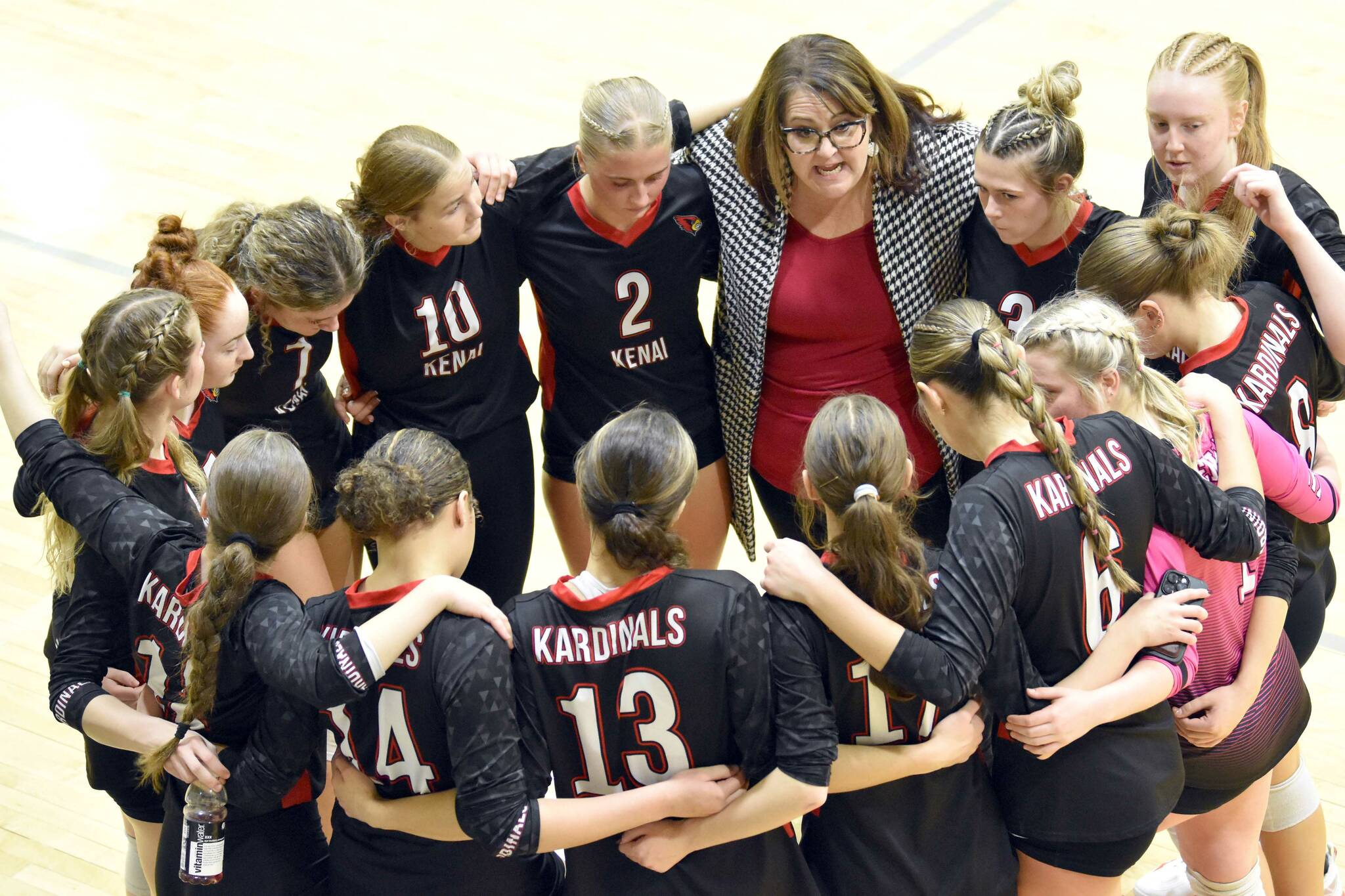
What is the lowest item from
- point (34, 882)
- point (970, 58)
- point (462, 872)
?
point (34, 882)

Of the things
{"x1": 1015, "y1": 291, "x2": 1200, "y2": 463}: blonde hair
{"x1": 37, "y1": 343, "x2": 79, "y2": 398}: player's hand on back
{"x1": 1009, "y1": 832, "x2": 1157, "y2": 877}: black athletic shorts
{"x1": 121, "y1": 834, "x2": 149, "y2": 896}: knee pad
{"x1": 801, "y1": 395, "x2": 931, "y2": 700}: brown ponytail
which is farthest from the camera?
{"x1": 121, "y1": 834, "x2": 149, "y2": 896}: knee pad

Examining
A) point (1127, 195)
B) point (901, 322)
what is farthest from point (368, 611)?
point (1127, 195)

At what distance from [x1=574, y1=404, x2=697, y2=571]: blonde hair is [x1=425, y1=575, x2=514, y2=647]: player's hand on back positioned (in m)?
0.22

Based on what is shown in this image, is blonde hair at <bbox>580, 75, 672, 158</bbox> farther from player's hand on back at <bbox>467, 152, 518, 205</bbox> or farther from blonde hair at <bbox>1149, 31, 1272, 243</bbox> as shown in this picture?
blonde hair at <bbox>1149, 31, 1272, 243</bbox>

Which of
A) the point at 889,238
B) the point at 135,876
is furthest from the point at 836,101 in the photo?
the point at 135,876

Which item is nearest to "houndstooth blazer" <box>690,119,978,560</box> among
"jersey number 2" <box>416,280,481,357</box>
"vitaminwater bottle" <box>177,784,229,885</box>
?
"jersey number 2" <box>416,280,481,357</box>

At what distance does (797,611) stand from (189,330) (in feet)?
4.30

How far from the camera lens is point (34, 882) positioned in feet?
11.8

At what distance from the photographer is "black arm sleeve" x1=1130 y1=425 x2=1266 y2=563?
2.49 m

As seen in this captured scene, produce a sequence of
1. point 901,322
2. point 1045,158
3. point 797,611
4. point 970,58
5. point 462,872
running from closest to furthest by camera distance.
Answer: point 797,611 < point 462,872 < point 1045,158 < point 901,322 < point 970,58

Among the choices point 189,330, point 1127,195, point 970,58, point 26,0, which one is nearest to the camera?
point 189,330

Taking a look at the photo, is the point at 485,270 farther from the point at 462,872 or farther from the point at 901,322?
the point at 462,872

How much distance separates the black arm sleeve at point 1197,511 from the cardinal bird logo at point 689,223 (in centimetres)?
132

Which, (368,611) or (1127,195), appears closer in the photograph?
(368,611)
